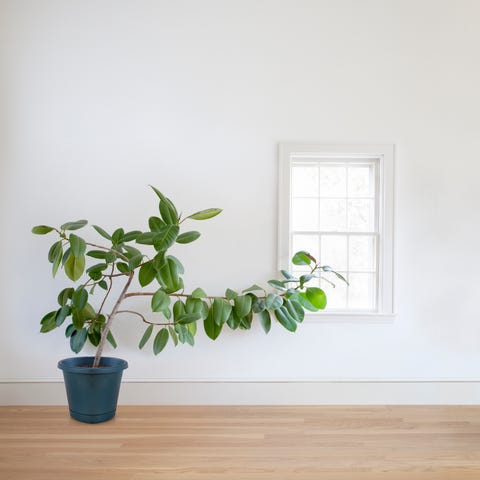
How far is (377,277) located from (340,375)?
0.81 m

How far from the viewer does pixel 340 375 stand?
374 cm

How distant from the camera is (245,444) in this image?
290 centimetres

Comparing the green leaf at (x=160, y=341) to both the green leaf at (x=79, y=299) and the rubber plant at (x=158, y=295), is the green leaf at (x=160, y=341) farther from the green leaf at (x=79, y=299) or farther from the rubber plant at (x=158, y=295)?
the green leaf at (x=79, y=299)

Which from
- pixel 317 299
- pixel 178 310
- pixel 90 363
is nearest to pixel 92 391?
pixel 90 363

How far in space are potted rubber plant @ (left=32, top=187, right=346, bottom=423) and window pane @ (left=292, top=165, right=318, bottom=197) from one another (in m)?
0.60

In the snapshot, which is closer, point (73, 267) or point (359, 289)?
point (73, 267)

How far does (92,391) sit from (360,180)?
8.37 feet

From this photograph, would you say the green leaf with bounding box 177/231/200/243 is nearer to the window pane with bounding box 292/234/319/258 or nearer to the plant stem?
the plant stem

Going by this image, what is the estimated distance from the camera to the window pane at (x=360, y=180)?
154 inches

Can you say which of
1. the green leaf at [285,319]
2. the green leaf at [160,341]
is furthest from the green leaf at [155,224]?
the green leaf at [285,319]

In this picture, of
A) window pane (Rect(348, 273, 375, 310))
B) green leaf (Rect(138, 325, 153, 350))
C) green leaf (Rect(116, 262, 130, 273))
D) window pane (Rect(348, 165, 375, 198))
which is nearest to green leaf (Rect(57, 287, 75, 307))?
green leaf (Rect(116, 262, 130, 273))

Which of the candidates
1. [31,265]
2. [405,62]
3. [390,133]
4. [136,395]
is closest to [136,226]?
[31,265]

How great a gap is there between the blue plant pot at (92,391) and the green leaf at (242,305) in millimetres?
903

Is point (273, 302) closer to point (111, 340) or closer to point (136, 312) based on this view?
point (136, 312)
